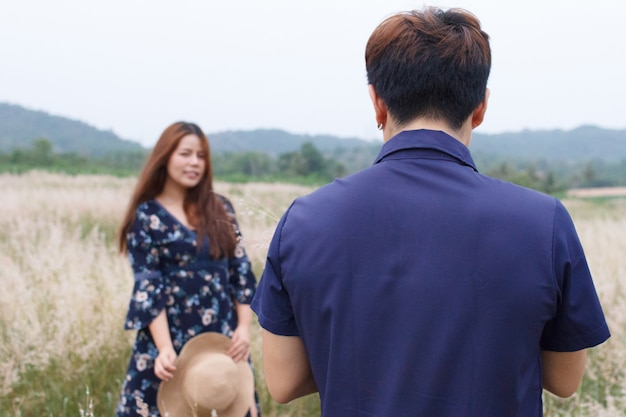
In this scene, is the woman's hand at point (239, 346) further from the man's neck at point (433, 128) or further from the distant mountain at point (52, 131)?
the distant mountain at point (52, 131)

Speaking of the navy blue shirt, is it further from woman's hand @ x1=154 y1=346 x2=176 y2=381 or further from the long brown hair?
the long brown hair

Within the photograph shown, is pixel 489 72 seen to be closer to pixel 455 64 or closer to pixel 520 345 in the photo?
pixel 455 64

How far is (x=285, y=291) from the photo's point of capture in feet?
4.07

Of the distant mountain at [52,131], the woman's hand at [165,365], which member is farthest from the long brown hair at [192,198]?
the distant mountain at [52,131]

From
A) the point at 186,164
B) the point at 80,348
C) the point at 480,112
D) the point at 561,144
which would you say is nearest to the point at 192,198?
the point at 186,164

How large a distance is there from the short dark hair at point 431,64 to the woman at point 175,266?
1.75 m

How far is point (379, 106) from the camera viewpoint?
1271 millimetres

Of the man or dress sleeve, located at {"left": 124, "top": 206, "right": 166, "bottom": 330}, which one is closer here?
the man

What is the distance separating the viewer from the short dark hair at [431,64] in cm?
117

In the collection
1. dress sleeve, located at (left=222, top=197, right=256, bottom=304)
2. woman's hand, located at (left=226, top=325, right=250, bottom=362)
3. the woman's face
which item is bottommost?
woman's hand, located at (left=226, top=325, right=250, bottom=362)

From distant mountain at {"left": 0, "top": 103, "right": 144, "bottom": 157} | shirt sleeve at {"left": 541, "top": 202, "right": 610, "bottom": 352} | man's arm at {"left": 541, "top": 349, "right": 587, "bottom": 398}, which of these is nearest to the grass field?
man's arm at {"left": 541, "top": 349, "right": 587, "bottom": 398}

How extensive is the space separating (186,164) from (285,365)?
1955mm

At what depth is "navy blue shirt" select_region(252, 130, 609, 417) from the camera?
3.56 ft

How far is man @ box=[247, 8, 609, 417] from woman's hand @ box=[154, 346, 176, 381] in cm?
171
